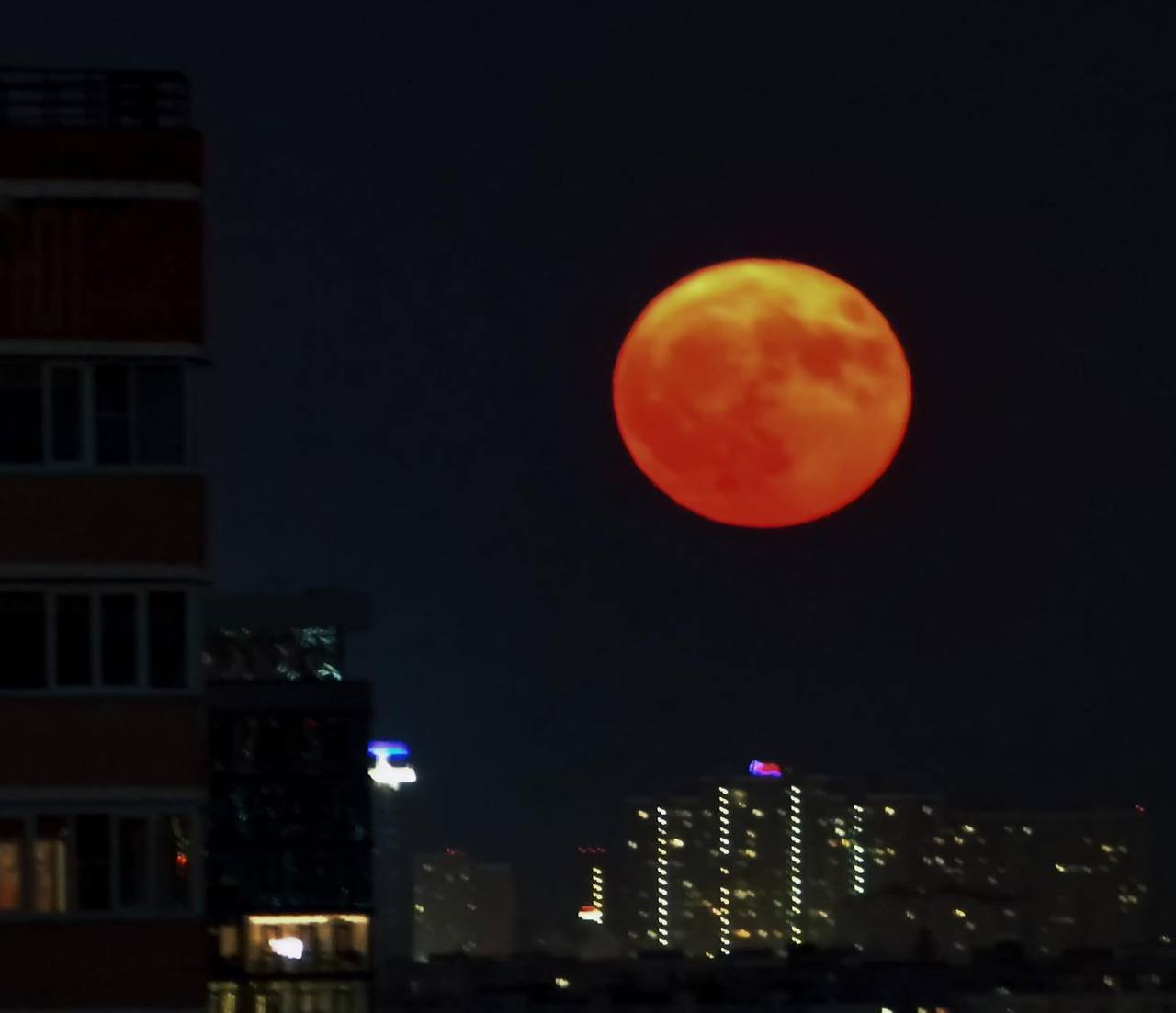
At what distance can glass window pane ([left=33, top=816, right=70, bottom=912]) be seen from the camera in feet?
69.9

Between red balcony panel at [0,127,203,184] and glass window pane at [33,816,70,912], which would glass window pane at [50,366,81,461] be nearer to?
red balcony panel at [0,127,203,184]

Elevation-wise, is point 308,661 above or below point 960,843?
above

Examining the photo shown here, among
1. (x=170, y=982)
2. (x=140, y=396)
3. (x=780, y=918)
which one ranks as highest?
(x=140, y=396)

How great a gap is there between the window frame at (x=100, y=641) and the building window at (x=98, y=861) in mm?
926

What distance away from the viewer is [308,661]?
69.8m

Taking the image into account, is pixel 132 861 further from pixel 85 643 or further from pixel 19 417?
pixel 19 417

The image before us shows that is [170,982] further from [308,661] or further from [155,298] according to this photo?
[308,661]

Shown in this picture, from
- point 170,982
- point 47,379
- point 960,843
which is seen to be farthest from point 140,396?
point 960,843

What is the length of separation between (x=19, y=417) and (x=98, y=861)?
11.2 ft

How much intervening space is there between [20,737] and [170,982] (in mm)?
2178

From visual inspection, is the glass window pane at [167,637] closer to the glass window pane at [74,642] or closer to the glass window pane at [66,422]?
the glass window pane at [74,642]

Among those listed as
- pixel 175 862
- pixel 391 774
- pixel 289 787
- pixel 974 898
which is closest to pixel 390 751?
pixel 391 774

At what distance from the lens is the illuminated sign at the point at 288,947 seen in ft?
217

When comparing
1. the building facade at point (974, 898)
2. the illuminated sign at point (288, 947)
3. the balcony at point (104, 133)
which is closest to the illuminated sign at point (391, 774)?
the building facade at point (974, 898)
